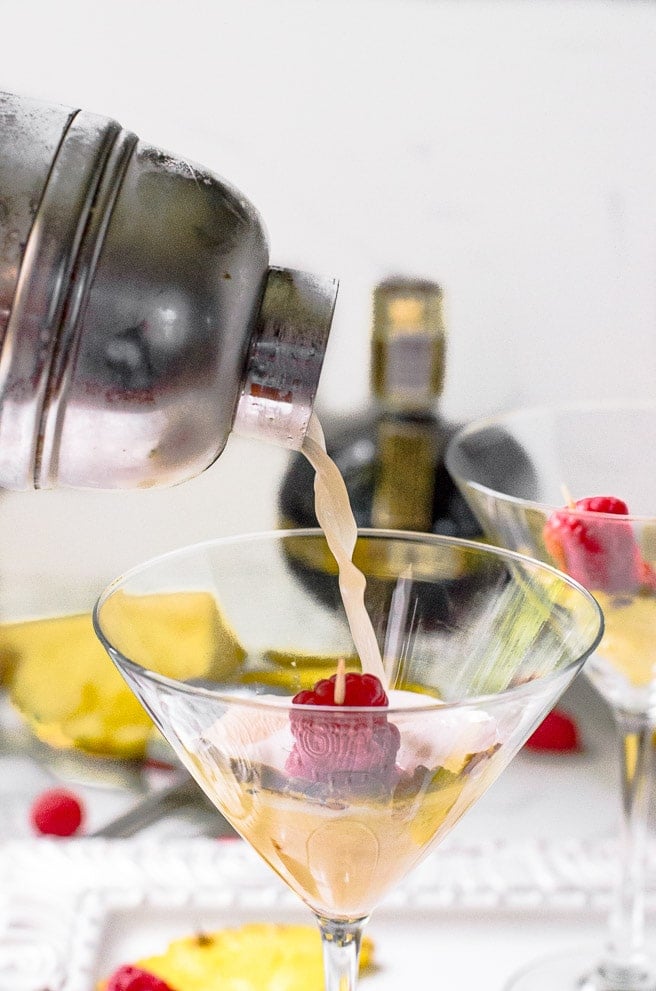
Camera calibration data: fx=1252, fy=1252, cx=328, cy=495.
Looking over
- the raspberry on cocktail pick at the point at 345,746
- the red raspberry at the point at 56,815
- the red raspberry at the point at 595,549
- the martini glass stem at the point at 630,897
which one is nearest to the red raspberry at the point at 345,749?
the raspberry on cocktail pick at the point at 345,746

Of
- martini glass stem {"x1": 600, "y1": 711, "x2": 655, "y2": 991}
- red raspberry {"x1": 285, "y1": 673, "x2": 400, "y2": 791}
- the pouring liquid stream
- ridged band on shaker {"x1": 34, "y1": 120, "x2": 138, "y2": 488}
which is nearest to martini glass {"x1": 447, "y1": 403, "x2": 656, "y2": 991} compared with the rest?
martini glass stem {"x1": 600, "y1": 711, "x2": 655, "y2": 991}

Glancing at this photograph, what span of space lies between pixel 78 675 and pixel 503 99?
62 centimetres

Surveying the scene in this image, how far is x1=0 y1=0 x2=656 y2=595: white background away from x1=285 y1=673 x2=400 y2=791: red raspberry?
0.59 meters

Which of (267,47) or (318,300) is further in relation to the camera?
(267,47)

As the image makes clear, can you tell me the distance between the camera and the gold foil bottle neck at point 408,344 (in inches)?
44.1

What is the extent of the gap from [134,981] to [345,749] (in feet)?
0.98

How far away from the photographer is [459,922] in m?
0.87

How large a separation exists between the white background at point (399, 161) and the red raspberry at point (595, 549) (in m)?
0.39

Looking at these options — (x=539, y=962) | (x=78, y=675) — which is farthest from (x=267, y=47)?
(x=539, y=962)

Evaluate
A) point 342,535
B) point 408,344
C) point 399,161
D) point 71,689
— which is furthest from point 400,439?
point 342,535

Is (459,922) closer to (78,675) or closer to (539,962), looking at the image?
(539,962)

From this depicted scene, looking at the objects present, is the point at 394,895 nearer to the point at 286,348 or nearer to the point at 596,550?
the point at 596,550

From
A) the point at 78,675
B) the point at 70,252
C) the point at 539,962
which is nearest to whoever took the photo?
the point at 70,252

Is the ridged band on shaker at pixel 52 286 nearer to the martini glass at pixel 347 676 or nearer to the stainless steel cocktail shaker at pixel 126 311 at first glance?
the stainless steel cocktail shaker at pixel 126 311
